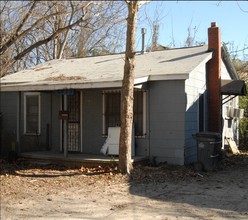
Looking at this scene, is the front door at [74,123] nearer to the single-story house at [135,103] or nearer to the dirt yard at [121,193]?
the single-story house at [135,103]

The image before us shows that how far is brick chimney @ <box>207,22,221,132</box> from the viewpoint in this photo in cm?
1426

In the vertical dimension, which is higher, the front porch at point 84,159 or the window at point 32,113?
the window at point 32,113

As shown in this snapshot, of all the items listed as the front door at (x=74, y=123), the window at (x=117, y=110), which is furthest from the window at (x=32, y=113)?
the window at (x=117, y=110)

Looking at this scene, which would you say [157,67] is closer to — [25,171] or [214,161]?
[214,161]

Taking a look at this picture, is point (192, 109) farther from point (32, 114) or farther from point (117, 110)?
point (32, 114)

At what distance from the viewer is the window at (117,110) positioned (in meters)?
12.4

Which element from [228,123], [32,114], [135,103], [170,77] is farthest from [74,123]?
[228,123]

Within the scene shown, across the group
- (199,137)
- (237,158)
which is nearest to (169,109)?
(199,137)

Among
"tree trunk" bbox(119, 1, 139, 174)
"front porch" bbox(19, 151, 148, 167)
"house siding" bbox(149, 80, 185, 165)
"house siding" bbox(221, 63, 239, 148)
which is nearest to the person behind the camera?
"tree trunk" bbox(119, 1, 139, 174)

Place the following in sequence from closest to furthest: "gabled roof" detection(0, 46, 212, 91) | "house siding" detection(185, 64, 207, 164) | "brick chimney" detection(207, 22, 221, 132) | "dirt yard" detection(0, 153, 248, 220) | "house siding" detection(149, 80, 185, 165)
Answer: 1. "dirt yard" detection(0, 153, 248, 220)
2. "gabled roof" detection(0, 46, 212, 91)
3. "house siding" detection(149, 80, 185, 165)
4. "house siding" detection(185, 64, 207, 164)
5. "brick chimney" detection(207, 22, 221, 132)

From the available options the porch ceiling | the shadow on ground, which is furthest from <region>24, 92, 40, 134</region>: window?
the porch ceiling

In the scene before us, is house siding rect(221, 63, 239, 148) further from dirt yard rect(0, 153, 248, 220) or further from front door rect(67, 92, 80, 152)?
front door rect(67, 92, 80, 152)

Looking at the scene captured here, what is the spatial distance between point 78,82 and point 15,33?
93.6 inches

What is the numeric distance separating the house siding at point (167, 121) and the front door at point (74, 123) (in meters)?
2.98
